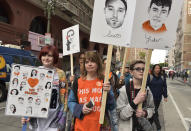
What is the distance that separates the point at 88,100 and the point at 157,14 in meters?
1.38

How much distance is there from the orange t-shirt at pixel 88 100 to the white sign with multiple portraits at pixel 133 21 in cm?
55

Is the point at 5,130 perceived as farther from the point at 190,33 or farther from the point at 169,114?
the point at 190,33

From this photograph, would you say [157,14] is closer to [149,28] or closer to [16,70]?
[149,28]

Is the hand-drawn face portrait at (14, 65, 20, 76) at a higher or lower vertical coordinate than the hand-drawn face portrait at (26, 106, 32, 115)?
higher

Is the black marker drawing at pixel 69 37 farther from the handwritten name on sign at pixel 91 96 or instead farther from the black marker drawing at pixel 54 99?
the handwritten name on sign at pixel 91 96

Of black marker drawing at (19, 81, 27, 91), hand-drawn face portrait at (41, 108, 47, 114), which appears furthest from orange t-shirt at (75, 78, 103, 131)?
black marker drawing at (19, 81, 27, 91)

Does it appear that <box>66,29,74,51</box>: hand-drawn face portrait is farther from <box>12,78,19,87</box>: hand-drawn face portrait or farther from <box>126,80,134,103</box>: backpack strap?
<box>126,80,134,103</box>: backpack strap

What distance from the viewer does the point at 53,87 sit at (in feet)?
8.54

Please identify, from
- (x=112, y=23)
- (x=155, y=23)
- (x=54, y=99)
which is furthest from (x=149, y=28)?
(x=54, y=99)

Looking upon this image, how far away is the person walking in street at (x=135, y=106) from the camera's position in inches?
92.2

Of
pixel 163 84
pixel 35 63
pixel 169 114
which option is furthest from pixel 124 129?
pixel 35 63

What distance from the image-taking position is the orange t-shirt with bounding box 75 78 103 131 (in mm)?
2221

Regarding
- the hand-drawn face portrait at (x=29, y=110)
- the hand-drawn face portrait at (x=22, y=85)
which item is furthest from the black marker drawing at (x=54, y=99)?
the hand-drawn face portrait at (x=22, y=85)

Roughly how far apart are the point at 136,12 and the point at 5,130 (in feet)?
14.2
